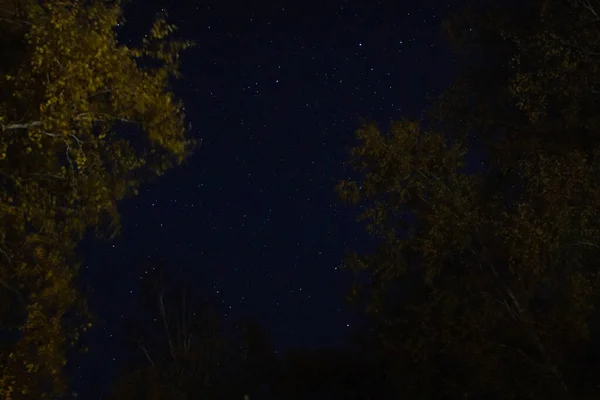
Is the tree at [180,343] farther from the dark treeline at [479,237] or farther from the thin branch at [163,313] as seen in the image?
the dark treeline at [479,237]

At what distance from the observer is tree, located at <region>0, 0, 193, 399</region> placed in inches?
291

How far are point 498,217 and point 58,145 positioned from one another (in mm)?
8896

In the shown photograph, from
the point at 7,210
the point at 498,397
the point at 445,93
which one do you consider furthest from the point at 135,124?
the point at 498,397

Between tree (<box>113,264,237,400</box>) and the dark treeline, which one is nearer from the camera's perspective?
the dark treeline

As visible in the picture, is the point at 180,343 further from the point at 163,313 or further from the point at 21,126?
the point at 21,126

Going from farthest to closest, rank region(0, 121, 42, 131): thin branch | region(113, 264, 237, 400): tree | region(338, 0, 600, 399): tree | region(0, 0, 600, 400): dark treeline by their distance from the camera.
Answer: region(113, 264, 237, 400): tree < region(338, 0, 600, 399): tree < region(0, 0, 600, 400): dark treeline < region(0, 121, 42, 131): thin branch

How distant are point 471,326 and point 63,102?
31.2ft

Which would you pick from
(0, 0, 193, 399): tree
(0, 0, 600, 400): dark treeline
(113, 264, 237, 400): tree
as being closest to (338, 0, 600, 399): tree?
(0, 0, 600, 400): dark treeline

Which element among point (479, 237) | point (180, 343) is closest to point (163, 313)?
point (180, 343)

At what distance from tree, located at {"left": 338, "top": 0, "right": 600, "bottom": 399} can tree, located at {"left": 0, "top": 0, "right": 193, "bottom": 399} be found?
6.31 metres

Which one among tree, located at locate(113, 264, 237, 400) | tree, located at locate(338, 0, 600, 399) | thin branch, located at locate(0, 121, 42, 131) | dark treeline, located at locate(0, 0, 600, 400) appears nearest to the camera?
thin branch, located at locate(0, 121, 42, 131)

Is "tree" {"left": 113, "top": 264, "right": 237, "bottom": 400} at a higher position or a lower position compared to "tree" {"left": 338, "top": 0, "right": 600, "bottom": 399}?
higher

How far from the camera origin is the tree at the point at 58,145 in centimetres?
739

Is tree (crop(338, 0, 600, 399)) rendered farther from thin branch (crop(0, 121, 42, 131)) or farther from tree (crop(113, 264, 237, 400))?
tree (crop(113, 264, 237, 400))
